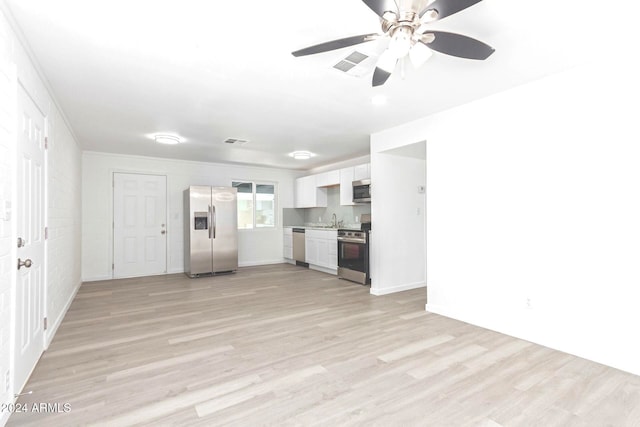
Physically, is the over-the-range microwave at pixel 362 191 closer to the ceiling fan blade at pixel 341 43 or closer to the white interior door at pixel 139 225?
the white interior door at pixel 139 225

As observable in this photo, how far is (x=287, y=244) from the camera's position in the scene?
7.95m

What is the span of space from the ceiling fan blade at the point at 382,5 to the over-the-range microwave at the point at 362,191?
13.7 ft

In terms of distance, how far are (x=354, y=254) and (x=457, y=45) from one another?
4.03 m

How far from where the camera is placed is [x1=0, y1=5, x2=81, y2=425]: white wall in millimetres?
1866

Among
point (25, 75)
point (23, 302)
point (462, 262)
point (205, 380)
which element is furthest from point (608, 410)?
point (25, 75)

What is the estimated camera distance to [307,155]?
6223 mm

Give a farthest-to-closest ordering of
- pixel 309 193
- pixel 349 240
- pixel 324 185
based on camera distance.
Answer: pixel 309 193 → pixel 324 185 → pixel 349 240

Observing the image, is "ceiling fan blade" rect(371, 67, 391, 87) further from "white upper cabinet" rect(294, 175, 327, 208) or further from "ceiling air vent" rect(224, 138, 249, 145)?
"white upper cabinet" rect(294, 175, 327, 208)

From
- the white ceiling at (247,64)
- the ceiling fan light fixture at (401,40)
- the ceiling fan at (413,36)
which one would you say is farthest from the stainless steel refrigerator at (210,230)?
the ceiling fan light fixture at (401,40)

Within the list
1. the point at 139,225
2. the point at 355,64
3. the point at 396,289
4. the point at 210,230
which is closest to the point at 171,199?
the point at 139,225

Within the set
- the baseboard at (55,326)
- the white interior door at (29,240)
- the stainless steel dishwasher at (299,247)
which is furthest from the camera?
the stainless steel dishwasher at (299,247)

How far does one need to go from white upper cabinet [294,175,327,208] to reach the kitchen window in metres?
0.61

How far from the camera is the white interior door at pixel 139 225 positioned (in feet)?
20.5

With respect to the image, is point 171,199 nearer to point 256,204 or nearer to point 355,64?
point 256,204
